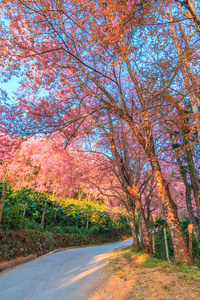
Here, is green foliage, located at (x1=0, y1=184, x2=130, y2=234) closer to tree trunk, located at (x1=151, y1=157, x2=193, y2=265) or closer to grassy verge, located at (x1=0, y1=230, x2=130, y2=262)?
grassy verge, located at (x1=0, y1=230, x2=130, y2=262)

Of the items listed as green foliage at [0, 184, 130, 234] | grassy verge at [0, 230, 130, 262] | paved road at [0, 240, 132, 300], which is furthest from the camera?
green foliage at [0, 184, 130, 234]

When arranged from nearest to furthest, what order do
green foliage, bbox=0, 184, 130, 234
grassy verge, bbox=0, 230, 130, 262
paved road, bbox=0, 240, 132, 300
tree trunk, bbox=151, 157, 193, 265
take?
paved road, bbox=0, 240, 132, 300 → tree trunk, bbox=151, 157, 193, 265 → grassy verge, bbox=0, 230, 130, 262 → green foliage, bbox=0, 184, 130, 234

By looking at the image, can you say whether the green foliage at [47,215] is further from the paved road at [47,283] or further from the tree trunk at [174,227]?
the tree trunk at [174,227]

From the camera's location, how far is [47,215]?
11.1 m

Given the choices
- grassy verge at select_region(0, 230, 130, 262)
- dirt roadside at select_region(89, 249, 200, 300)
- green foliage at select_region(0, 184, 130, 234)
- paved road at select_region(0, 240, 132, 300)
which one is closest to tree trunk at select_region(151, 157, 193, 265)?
dirt roadside at select_region(89, 249, 200, 300)

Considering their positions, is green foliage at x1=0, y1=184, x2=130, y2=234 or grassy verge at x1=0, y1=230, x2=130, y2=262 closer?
grassy verge at x1=0, y1=230, x2=130, y2=262

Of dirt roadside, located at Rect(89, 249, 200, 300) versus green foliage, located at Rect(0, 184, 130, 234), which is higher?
green foliage, located at Rect(0, 184, 130, 234)

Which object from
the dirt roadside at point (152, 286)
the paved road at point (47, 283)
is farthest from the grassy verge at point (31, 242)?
the dirt roadside at point (152, 286)

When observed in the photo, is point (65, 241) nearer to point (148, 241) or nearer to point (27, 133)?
point (148, 241)

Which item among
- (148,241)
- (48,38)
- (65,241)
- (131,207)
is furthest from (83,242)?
(48,38)

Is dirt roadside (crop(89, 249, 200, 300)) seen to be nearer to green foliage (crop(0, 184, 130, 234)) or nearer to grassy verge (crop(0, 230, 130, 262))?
grassy verge (crop(0, 230, 130, 262))

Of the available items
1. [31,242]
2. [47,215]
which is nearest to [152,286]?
[31,242]

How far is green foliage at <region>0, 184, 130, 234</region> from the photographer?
22.0 feet

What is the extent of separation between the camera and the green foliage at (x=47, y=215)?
22.0ft
